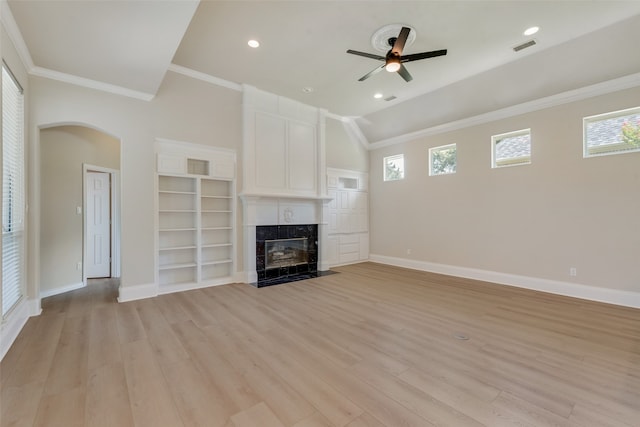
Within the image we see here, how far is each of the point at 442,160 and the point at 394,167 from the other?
1290mm

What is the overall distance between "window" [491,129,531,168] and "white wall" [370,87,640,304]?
4.3 inches

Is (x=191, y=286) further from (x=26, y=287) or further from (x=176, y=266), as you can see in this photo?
(x=26, y=287)

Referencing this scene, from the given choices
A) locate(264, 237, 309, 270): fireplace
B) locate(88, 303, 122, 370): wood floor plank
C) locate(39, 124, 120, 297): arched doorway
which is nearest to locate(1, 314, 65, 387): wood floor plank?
locate(88, 303, 122, 370): wood floor plank

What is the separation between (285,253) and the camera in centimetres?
583

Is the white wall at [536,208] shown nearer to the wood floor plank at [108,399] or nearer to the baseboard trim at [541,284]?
the baseboard trim at [541,284]

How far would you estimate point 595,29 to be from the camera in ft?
11.4

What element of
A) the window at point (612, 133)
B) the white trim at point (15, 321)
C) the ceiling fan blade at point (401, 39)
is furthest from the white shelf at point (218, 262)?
the window at point (612, 133)

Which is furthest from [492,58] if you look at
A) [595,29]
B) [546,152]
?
[546,152]

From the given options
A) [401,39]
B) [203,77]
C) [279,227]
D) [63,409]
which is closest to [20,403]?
[63,409]

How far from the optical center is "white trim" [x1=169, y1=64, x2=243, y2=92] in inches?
175

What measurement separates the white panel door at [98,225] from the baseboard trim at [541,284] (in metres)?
6.72

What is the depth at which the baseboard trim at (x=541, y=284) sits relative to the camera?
12.6 ft

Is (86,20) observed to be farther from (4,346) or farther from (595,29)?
(595,29)

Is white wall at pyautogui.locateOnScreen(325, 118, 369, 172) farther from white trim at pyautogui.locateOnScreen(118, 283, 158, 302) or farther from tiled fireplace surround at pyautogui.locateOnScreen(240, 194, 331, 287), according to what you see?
white trim at pyautogui.locateOnScreen(118, 283, 158, 302)
